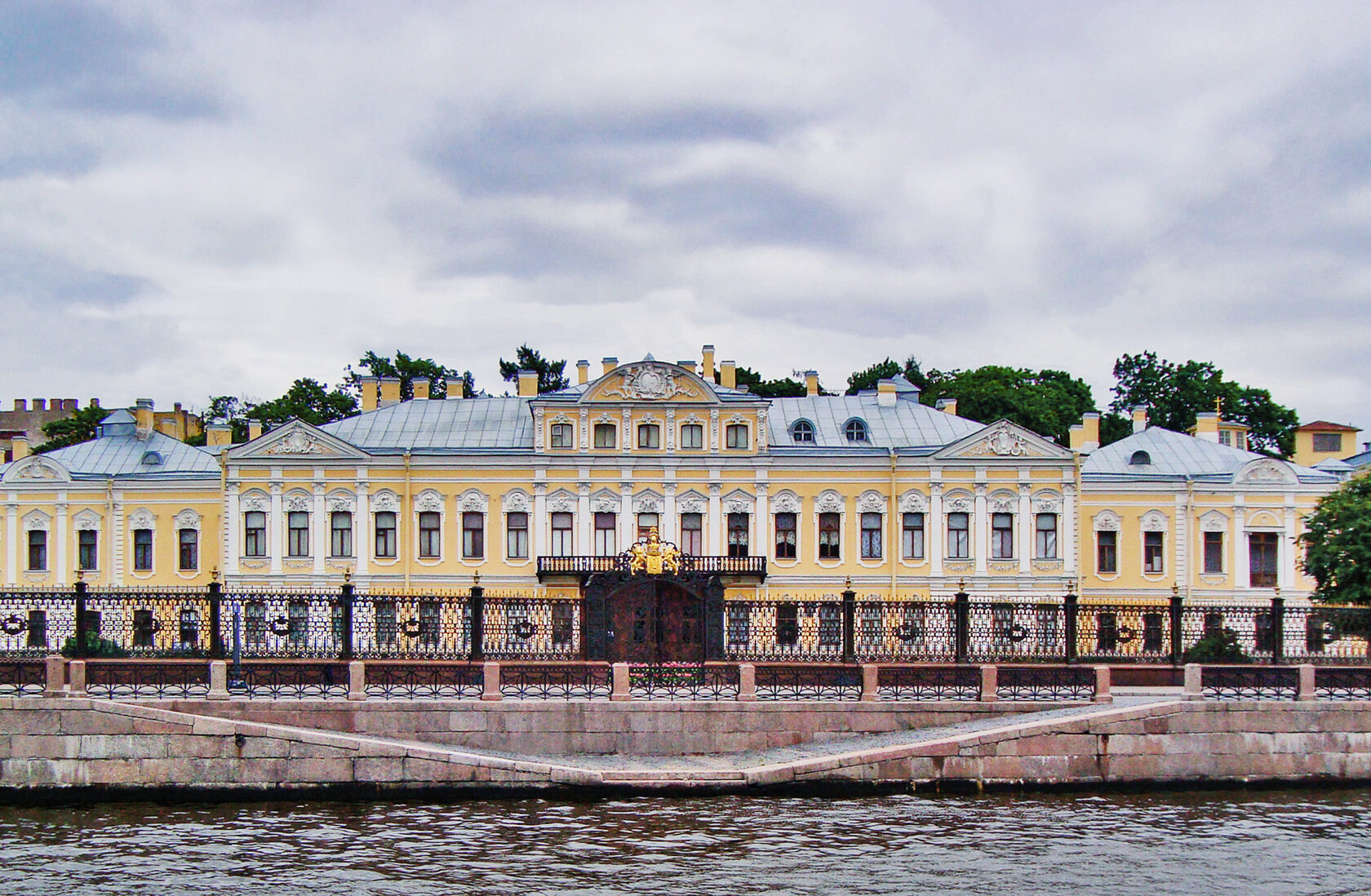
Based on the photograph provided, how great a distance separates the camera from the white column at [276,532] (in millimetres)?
37500

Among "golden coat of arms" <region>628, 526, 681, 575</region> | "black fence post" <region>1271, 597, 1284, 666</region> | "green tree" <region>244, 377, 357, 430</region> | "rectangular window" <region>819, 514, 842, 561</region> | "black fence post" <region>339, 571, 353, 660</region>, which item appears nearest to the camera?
"black fence post" <region>339, 571, 353, 660</region>

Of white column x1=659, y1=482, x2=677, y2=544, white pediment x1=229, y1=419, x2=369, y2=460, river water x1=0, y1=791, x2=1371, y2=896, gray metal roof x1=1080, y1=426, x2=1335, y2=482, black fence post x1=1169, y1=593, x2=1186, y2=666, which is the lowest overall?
river water x1=0, y1=791, x2=1371, y2=896

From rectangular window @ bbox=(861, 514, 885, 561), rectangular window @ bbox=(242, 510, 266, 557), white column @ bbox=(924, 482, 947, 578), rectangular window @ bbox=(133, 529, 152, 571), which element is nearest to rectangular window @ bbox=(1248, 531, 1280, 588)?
white column @ bbox=(924, 482, 947, 578)

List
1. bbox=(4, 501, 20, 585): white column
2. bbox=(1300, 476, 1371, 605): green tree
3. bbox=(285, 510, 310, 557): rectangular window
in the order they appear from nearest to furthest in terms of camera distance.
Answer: bbox=(1300, 476, 1371, 605): green tree → bbox=(285, 510, 310, 557): rectangular window → bbox=(4, 501, 20, 585): white column

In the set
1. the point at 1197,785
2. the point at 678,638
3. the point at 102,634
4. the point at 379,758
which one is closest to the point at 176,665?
the point at 102,634

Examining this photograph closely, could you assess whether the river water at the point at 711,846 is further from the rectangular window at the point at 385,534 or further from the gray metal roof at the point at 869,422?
the gray metal roof at the point at 869,422

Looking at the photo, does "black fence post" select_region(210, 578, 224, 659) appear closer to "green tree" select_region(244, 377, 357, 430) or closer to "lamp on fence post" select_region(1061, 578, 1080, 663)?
"lamp on fence post" select_region(1061, 578, 1080, 663)

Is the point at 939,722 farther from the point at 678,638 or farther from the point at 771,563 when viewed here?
the point at 771,563

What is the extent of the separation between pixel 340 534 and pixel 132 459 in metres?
7.59

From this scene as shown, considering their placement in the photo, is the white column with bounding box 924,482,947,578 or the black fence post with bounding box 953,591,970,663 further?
the white column with bounding box 924,482,947,578

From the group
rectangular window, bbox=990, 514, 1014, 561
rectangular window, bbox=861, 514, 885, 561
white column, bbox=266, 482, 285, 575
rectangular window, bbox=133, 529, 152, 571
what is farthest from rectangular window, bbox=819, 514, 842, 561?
rectangular window, bbox=133, 529, 152, 571

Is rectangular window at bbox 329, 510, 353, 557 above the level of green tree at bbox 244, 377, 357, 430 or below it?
below

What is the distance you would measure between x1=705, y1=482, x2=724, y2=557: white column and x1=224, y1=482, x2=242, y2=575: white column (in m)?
12.9

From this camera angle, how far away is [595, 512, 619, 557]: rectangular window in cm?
3772
